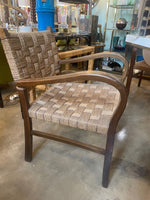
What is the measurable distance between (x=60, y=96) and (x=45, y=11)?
1.09m

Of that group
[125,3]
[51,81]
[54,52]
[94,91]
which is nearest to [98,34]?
[125,3]

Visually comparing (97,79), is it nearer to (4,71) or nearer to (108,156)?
(108,156)

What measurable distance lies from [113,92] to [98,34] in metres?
2.14

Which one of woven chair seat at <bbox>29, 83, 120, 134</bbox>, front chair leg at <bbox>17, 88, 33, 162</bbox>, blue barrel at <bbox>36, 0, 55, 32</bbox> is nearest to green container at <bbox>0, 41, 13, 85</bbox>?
blue barrel at <bbox>36, 0, 55, 32</bbox>

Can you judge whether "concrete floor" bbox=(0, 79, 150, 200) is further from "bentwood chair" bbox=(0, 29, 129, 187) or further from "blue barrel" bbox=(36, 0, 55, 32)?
"blue barrel" bbox=(36, 0, 55, 32)

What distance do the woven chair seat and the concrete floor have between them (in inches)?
16.2

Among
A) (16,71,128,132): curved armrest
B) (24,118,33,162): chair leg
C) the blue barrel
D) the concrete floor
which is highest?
the blue barrel

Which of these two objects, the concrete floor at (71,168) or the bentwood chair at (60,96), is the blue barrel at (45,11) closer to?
the bentwood chair at (60,96)

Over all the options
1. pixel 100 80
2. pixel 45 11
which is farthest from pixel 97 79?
pixel 45 11

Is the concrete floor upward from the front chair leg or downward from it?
downward

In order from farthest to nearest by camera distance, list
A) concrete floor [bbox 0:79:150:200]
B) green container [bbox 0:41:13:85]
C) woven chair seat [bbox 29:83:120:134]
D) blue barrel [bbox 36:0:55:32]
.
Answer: green container [bbox 0:41:13:85]
blue barrel [bbox 36:0:55:32]
concrete floor [bbox 0:79:150:200]
woven chair seat [bbox 29:83:120:134]

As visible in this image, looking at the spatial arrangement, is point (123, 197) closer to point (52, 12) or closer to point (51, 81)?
point (51, 81)

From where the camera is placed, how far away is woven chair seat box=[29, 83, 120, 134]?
77cm

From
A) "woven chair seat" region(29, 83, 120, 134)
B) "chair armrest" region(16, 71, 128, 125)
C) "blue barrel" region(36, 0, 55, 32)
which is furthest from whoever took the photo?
"blue barrel" region(36, 0, 55, 32)
